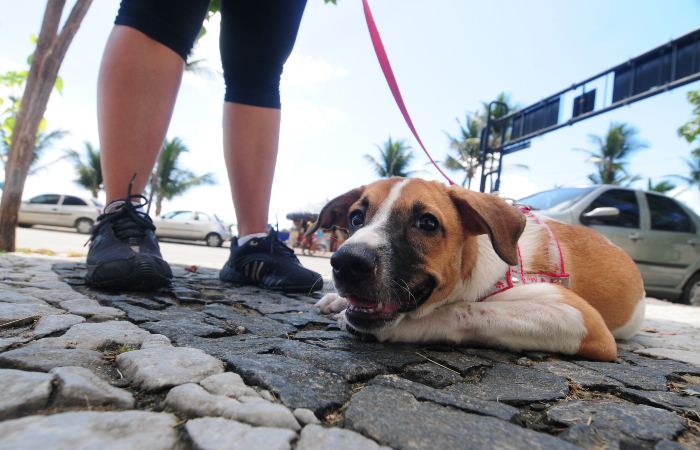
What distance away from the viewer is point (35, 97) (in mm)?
5152

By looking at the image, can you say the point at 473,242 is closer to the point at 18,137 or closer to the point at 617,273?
the point at 617,273

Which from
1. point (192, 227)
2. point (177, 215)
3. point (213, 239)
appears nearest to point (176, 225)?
point (177, 215)

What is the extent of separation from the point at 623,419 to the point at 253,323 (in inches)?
60.1

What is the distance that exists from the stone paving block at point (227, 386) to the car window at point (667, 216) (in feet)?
27.8

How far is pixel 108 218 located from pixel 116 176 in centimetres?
27

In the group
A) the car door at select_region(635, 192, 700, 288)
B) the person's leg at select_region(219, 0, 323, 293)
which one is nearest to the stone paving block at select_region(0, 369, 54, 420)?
the person's leg at select_region(219, 0, 323, 293)

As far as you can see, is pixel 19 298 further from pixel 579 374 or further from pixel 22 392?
pixel 579 374

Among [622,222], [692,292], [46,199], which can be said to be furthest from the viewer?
[46,199]

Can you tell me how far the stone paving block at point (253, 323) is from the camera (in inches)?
70.4

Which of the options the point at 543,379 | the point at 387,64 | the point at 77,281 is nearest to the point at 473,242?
the point at 543,379

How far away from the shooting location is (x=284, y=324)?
1.99m

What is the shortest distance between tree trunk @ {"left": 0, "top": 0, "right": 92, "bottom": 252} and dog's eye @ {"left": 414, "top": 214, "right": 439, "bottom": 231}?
18.9 feet

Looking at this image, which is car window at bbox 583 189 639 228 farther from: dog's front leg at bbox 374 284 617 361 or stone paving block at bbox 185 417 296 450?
stone paving block at bbox 185 417 296 450

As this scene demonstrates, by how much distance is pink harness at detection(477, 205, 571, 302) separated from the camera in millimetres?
2100
